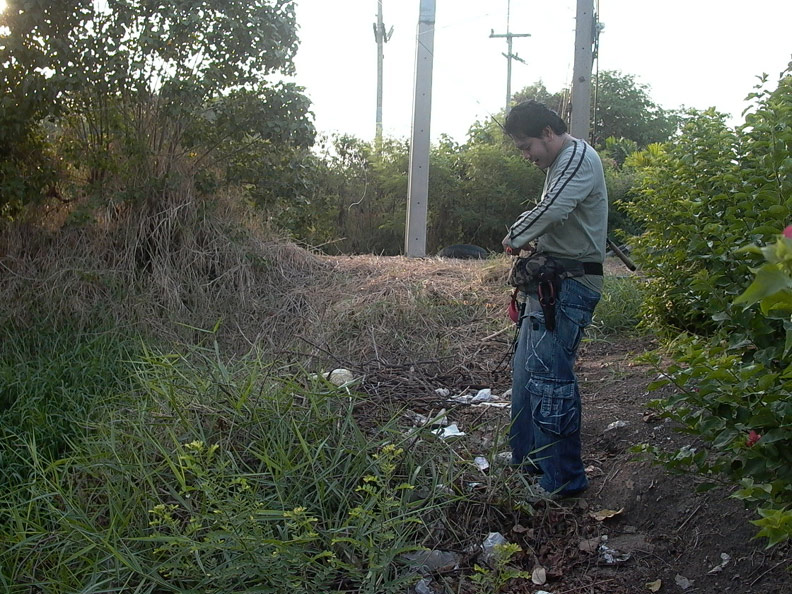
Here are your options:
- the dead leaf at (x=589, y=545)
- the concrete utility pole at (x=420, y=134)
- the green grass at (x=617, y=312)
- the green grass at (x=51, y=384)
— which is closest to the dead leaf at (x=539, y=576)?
the dead leaf at (x=589, y=545)

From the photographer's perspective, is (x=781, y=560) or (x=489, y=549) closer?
(x=781, y=560)

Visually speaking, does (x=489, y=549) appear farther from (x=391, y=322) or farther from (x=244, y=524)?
(x=391, y=322)

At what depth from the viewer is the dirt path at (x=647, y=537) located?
10.8ft

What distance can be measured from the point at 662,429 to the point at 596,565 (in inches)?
51.0

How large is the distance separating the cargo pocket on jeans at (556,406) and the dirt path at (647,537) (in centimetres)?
37

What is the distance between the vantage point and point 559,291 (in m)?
3.96

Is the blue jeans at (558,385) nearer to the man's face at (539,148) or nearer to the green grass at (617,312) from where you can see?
the man's face at (539,148)

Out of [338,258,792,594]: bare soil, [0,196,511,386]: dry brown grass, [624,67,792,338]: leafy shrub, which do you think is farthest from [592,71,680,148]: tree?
[338,258,792,594]: bare soil

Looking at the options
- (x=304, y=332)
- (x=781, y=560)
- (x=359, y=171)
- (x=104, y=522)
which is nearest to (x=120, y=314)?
(x=304, y=332)

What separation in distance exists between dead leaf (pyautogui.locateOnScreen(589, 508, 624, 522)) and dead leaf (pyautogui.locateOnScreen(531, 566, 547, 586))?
51 cm

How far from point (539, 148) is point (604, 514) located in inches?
69.3

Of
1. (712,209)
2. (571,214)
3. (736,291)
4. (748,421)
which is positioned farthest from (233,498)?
(712,209)

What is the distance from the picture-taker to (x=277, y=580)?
3043 mm

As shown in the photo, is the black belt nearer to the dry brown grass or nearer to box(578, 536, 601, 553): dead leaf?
box(578, 536, 601, 553): dead leaf
